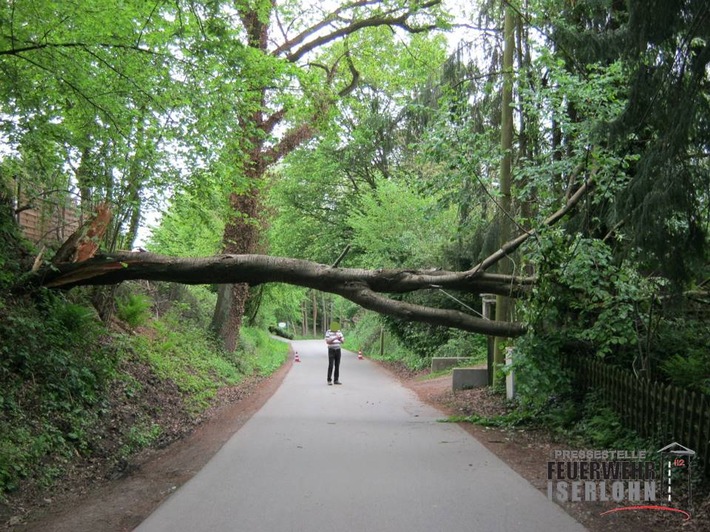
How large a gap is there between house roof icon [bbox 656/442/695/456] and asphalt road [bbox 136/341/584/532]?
1645 mm

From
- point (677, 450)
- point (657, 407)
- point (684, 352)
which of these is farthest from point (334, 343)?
point (677, 450)

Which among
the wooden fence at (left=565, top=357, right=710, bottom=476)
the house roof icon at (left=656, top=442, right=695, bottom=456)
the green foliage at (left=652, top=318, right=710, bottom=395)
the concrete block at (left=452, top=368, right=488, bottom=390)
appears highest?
the green foliage at (left=652, top=318, right=710, bottom=395)

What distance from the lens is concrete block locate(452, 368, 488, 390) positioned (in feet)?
47.5

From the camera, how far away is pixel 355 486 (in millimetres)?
6141

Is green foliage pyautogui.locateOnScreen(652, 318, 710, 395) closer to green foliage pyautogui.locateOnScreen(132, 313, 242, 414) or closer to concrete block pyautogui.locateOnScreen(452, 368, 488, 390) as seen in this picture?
concrete block pyautogui.locateOnScreen(452, 368, 488, 390)

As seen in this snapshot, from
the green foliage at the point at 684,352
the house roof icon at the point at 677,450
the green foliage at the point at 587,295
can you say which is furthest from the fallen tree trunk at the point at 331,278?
the house roof icon at the point at 677,450

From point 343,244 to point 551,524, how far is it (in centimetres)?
2597

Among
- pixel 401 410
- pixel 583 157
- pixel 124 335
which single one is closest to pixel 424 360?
pixel 401 410

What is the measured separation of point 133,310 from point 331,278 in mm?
6144

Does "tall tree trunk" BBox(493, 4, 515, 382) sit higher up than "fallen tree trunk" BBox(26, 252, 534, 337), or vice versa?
"tall tree trunk" BBox(493, 4, 515, 382)

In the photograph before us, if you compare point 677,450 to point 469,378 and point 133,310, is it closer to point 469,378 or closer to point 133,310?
point 469,378

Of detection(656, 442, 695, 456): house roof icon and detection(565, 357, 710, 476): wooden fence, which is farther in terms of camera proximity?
detection(656, 442, 695, 456): house roof icon

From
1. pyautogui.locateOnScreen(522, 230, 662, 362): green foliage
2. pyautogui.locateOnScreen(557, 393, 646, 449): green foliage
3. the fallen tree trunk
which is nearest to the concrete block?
the fallen tree trunk

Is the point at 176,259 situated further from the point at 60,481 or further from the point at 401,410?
the point at 401,410
